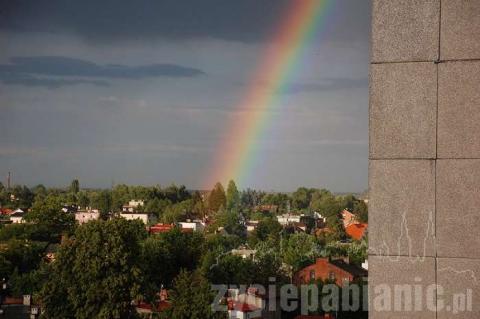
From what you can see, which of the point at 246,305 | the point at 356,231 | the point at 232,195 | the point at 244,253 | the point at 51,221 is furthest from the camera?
the point at 232,195

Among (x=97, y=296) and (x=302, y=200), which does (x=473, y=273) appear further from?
(x=302, y=200)

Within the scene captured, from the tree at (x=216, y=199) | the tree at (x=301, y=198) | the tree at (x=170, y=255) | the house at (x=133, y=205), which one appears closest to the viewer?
the tree at (x=170, y=255)

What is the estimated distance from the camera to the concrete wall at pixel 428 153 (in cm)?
268

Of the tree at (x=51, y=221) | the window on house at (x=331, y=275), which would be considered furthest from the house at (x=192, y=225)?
the window on house at (x=331, y=275)

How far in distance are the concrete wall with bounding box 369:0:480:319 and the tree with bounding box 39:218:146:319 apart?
58.8 feet

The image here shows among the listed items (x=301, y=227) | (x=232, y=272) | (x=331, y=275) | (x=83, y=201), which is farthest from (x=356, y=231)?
(x=83, y=201)

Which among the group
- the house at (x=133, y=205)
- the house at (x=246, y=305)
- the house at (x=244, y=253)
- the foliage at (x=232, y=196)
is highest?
the foliage at (x=232, y=196)

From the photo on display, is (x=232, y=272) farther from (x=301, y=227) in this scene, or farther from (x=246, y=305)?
(x=301, y=227)

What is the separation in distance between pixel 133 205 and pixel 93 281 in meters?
80.6

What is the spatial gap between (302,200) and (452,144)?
5036 inches

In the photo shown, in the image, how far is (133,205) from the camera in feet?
328

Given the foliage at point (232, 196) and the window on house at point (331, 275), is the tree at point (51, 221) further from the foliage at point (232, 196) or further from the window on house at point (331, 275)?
the foliage at point (232, 196)

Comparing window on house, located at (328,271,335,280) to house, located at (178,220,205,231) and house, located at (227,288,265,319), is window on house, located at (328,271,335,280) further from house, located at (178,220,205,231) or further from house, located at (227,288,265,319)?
house, located at (178,220,205,231)

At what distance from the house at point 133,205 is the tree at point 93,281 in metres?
69.4
